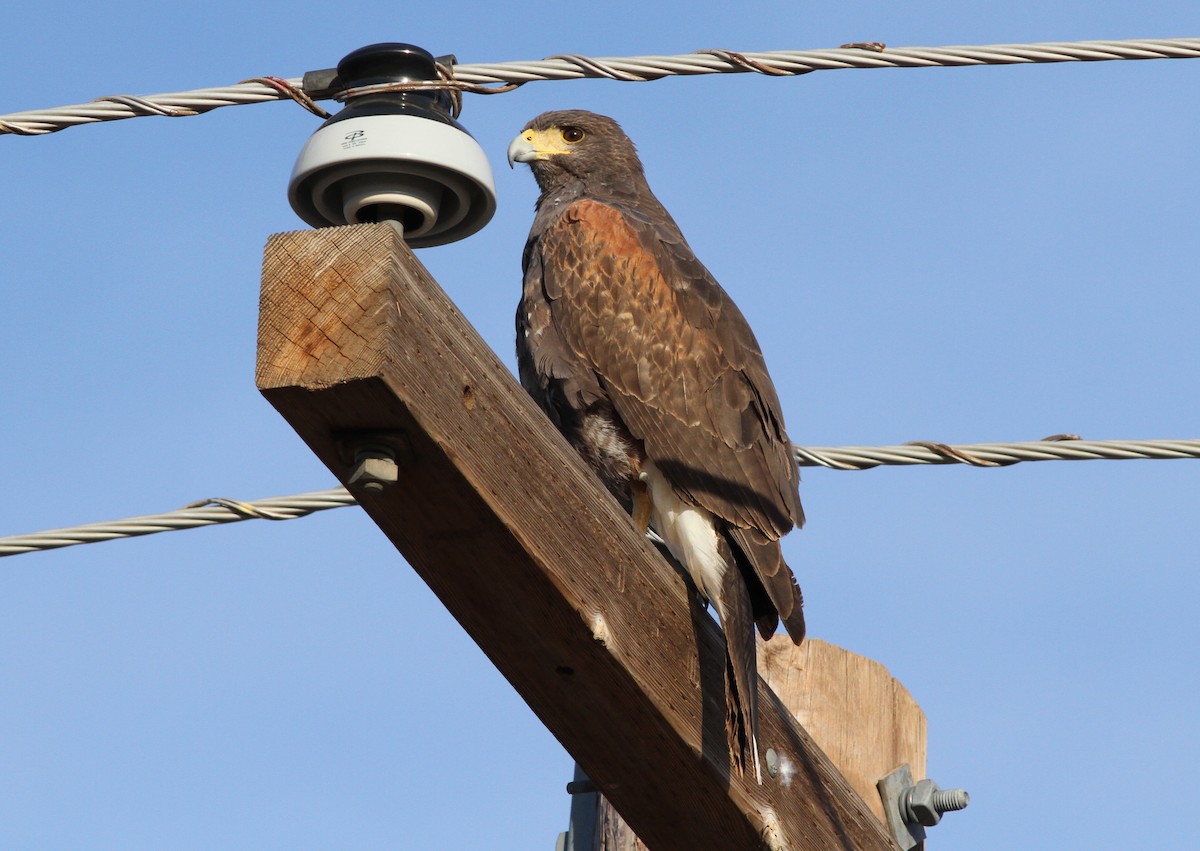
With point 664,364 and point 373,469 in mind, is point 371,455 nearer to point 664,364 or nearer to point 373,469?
point 373,469

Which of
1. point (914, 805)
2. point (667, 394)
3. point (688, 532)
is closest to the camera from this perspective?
point (914, 805)

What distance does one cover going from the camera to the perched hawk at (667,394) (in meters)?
4.04

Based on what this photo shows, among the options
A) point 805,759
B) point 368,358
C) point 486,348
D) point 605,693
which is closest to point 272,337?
point 368,358

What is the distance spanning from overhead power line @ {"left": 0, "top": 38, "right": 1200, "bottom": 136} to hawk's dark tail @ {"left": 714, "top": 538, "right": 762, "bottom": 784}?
135cm

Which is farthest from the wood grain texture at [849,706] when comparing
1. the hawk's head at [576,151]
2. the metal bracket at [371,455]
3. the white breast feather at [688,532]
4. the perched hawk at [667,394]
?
the hawk's head at [576,151]

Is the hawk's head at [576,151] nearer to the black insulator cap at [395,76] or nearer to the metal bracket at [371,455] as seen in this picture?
the black insulator cap at [395,76]

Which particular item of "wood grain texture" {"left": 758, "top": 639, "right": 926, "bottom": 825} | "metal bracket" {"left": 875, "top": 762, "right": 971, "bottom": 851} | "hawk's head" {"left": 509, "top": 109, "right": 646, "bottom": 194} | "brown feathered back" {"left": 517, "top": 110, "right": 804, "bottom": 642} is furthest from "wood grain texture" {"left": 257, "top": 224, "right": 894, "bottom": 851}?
"hawk's head" {"left": 509, "top": 109, "right": 646, "bottom": 194}

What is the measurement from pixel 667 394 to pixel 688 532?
1.86 ft

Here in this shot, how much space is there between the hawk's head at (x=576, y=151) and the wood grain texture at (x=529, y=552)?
10.1 ft

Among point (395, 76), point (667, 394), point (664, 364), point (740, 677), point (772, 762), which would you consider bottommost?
point (772, 762)

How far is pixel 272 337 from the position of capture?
2.51m

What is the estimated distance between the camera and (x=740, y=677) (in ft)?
11.3

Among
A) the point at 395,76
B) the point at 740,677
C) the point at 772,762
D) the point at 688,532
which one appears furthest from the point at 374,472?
the point at 688,532

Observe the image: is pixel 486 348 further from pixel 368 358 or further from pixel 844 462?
pixel 844 462
